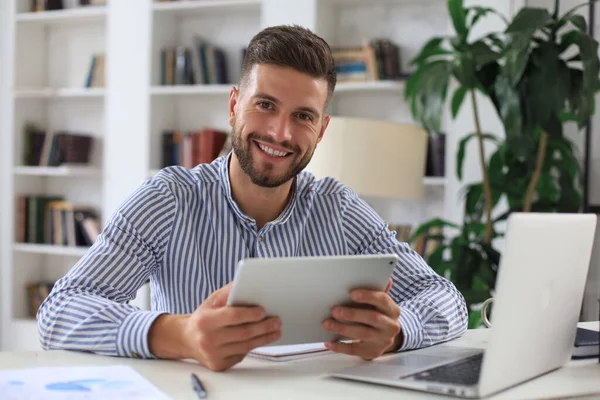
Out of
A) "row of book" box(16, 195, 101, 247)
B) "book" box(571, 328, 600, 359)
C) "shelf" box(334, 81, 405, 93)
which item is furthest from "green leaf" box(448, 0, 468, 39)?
"row of book" box(16, 195, 101, 247)

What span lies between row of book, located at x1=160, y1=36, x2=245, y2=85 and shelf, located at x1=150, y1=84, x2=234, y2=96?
7 centimetres

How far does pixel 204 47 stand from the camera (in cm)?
441

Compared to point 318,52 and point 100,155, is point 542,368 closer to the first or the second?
point 318,52

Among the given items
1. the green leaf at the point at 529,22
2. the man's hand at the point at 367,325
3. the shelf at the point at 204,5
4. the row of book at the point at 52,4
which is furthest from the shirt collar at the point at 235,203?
the row of book at the point at 52,4

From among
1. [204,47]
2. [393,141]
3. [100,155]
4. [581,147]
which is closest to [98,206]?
[100,155]

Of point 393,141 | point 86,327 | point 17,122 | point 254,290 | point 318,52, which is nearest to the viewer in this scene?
point 254,290

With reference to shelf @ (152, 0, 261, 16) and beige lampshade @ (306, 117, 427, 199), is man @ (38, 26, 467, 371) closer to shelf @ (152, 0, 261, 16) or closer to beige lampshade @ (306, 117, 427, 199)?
beige lampshade @ (306, 117, 427, 199)

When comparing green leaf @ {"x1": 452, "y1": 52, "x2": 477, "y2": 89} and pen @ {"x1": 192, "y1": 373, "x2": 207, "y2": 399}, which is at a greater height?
green leaf @ {"x1": 452, "y1": 52, "x2": 477, "y2": 89}

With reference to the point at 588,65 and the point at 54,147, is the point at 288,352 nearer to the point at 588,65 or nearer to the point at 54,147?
the point at 588,65

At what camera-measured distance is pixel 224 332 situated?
3.92 feet

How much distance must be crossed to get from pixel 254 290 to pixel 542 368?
0.49 meters

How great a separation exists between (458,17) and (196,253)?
6.01 ft

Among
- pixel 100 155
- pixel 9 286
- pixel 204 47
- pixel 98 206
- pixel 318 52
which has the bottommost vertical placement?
pixel 9 286

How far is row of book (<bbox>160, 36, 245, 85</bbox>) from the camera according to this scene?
4.41 meters
